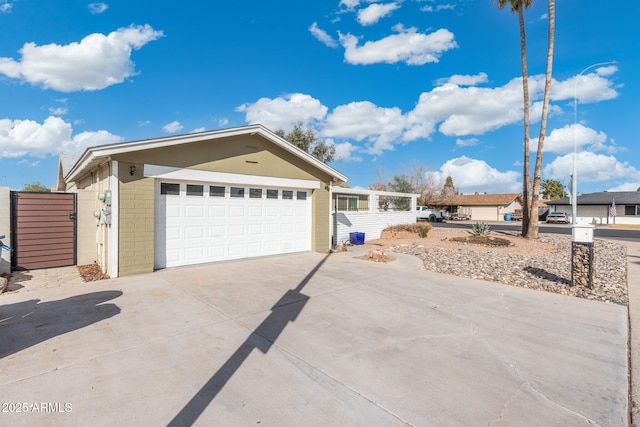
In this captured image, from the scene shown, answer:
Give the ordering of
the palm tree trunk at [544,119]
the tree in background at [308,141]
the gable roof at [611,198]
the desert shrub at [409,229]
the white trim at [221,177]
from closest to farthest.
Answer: the white trim at [221,177] < the palm tree trunk at [544,119] < the desert shrub at [409,229] < the tree in background at [308,141] < the gable roof at [611,198]

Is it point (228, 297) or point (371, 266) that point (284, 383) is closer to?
point (228, 297)

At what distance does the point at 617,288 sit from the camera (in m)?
6.77

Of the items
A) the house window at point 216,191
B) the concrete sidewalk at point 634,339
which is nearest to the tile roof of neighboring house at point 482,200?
the concrete sidewalk at point 634,339

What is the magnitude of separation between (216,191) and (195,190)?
581 millimetres

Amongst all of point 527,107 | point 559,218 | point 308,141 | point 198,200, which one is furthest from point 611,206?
point 198,200

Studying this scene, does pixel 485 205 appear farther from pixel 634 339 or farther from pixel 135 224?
pixel 135 224

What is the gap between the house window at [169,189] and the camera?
771 centimetres

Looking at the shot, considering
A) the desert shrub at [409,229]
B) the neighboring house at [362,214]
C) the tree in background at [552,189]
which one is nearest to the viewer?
the neighboring house at [362,214]

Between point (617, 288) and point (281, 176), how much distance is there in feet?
29.4

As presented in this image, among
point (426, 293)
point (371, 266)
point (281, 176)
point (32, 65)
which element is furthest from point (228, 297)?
point (32, 65)

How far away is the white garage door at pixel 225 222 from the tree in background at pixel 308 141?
53.6 feet

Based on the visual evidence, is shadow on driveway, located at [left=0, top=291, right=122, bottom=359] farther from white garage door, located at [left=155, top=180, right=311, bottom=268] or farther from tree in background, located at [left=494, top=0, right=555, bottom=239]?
tree in background, located at [left=494, top=0, right=555, bottom=239]

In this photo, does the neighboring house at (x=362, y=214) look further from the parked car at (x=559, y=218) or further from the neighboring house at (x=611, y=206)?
the neighboring house at (x=611, y=206)

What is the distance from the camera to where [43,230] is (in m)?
7.75
